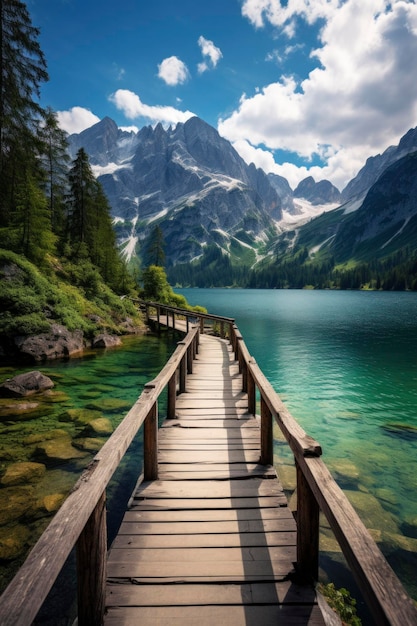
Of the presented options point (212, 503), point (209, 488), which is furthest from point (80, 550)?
point (209, 488)

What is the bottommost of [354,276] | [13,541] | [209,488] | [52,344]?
[13,541]

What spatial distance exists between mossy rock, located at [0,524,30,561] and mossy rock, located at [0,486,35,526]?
20cm

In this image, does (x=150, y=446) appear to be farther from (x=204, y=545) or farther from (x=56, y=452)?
(x=56, y=452)

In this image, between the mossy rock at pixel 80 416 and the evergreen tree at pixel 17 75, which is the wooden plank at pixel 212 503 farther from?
the evergreen tree at pixel 17 75

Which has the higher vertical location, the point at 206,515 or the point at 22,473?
the point at 206,515

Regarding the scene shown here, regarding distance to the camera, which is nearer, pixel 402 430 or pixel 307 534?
pixel 307 534

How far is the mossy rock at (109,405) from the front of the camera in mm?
10758

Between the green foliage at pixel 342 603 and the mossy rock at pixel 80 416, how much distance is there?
7388 mm

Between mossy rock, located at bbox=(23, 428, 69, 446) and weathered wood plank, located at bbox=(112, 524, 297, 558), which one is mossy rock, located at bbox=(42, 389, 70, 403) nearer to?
mossy rock, located at bbox=(23, 428, 69, 446)

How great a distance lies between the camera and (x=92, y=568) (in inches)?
95.7

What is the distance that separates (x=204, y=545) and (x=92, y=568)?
4.66ft

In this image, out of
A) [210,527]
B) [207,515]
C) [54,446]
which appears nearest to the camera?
[210,527]

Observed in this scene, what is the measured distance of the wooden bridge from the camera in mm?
1715

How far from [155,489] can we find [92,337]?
17.7 meters
